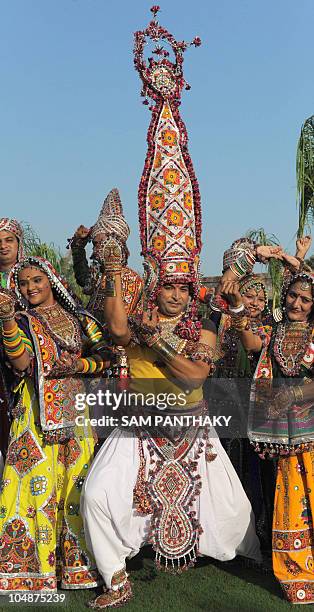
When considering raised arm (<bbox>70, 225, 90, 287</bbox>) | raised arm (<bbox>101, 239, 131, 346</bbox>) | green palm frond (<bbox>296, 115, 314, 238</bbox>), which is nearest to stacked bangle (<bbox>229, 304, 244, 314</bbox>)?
raised arm (<bbox>101, 239, 131, 346</bbox>)

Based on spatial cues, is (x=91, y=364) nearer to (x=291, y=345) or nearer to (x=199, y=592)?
(x=291, y=345)

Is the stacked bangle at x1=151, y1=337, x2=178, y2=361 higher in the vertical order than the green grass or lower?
higher

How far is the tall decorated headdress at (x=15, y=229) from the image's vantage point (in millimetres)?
4500

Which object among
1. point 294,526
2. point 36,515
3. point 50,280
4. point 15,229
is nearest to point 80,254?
point 15,229

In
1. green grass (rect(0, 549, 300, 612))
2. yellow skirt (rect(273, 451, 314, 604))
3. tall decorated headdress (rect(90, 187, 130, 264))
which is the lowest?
green grass (rect(0, 549, 300, 612))

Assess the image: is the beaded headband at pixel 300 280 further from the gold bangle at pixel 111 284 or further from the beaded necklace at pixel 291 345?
the gold bangle at pixel 111 284

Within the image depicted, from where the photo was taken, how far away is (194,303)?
398 centimetres

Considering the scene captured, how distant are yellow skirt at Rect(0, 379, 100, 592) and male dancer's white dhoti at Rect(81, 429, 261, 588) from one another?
0.68 feet

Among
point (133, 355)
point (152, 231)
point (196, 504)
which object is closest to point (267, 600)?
point (196, 504)

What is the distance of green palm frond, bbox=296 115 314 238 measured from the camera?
9078 mm

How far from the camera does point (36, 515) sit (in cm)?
389

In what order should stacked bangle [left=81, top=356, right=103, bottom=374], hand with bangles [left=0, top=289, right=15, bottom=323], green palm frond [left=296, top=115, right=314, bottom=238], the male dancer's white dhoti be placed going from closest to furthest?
hand with bangles [left=0, top=289, right=15, bottom=323] < the male dancer's white dhoti < stacked bangle [left=81, top=356, right=103, bottom=374] < green palm frond [left=296, top=115, right=314, bottom=238]

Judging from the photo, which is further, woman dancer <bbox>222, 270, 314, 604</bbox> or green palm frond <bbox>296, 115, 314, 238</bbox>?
green palm frond <bbox>296, 115, 314, 238</bbox>

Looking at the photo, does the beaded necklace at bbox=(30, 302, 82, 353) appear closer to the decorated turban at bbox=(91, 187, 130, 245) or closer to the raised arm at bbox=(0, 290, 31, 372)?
the raised arm at bbox=(0, 290, 31, 372)
